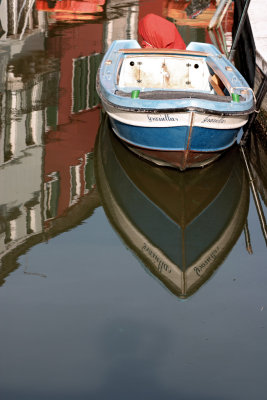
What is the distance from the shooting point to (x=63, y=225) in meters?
10.6

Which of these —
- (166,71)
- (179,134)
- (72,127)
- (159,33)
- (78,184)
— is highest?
(159,33)

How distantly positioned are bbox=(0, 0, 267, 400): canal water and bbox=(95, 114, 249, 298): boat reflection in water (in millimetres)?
25

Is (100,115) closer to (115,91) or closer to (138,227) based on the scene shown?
(115,91)

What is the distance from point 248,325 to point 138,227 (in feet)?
8.92

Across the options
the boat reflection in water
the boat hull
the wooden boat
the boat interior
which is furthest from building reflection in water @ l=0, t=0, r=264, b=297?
the boat interior

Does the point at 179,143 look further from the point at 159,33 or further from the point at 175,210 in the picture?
the point at 159,33

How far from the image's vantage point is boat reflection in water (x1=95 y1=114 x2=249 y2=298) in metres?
9.58

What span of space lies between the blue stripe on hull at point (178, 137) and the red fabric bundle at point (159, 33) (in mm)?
3042

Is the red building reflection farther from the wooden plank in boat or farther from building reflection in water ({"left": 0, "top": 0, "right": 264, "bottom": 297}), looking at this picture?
the wooden plank in boat

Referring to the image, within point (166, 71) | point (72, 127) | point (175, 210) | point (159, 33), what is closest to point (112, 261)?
point (175, 210)

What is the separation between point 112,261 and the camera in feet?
31.2

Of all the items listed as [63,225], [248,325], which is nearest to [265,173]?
[63,225]

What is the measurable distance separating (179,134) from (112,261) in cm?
256

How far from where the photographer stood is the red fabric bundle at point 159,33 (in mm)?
14531
